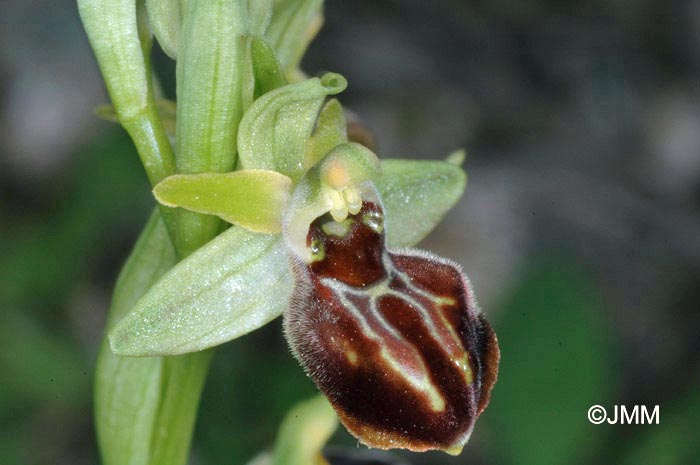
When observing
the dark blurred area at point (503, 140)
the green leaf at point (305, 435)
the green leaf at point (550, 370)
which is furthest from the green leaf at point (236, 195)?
the dark blurred area at point (503, 140)

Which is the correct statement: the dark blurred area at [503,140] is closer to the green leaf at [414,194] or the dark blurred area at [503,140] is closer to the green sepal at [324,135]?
the green leaf at [414,194]

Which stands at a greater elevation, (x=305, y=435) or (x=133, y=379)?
(x=133, y=379)

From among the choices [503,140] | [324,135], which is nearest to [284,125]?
[324,135]

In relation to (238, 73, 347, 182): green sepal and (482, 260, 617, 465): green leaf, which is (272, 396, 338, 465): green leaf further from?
(482, 260, 617, 465): green leaf

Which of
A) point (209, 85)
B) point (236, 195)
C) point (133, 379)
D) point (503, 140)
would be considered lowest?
point (503, 140)

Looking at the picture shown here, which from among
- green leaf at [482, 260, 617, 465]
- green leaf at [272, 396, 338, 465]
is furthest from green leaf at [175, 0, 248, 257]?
green leaf at [482, 260, 617, 465]

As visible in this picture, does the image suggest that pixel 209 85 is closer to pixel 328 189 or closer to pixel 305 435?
pixel 328 189

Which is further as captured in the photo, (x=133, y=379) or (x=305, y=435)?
(x=305, y=435)
